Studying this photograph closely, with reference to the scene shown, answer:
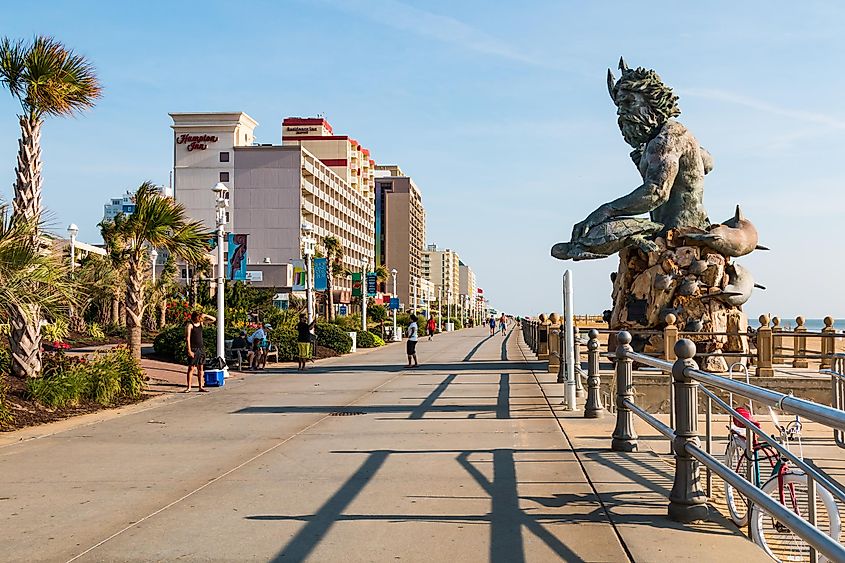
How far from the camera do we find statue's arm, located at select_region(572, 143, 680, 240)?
23.7 metres

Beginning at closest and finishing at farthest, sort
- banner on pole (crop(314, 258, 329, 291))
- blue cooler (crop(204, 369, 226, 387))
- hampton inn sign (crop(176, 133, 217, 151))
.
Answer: blue cooler (crop(204, 369, 226, 387)) → banner on pole (crop(314, 258, 329, 291)) → hampton inn sign (crop(176, 133, 217, 151))

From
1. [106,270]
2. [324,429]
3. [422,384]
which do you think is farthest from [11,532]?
[106,270]

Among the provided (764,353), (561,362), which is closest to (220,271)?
(561,362)

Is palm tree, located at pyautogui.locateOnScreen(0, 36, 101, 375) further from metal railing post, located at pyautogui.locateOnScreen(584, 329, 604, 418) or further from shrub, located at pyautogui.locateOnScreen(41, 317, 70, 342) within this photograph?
metal railing post, located at pyautogui.locateOnScreen(584, 329, 604, 418)

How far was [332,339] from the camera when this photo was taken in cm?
3700

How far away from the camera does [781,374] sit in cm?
1969

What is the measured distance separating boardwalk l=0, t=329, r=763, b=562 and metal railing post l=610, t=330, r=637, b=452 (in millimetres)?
286

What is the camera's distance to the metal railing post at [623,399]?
947 centimetres

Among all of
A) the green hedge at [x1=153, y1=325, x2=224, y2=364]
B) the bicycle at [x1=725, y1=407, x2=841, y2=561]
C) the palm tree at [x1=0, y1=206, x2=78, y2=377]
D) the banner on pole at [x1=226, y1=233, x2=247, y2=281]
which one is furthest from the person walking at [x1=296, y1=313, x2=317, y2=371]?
the bicycle at [x1=725, y1=407, x2=841, y2=561]

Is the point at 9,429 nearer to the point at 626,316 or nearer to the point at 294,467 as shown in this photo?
the point at 294,467

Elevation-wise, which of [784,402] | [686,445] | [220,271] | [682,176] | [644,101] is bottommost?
[686,445]

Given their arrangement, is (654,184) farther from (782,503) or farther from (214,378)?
(782,503)

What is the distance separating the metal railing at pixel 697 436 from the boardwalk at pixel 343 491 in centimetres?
28

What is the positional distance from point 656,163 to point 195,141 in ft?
257
